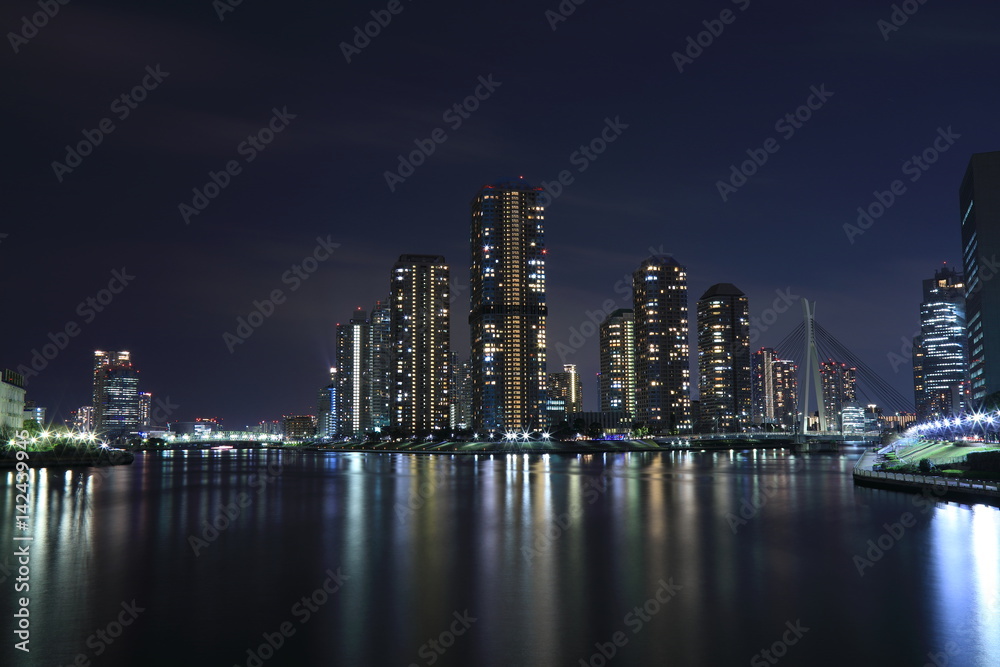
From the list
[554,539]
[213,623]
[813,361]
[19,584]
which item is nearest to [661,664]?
[213,623]

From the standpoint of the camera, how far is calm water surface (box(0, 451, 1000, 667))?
839 inches

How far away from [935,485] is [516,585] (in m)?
44.2

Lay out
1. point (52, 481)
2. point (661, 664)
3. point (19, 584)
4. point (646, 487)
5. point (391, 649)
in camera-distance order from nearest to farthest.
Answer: point (661, 664)
point (391, 649)
point (19, 584)
point (646, 487)
point (52, 481)

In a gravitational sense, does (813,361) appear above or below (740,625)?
above

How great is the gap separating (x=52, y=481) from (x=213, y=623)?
→ 78.7 meters

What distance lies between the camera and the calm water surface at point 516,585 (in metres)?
21.3

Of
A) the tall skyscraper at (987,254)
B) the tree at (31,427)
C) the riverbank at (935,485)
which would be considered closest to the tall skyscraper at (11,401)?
the tree at (31,427)

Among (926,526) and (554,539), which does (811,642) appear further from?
(926,526)

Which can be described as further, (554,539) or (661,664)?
(554,539)

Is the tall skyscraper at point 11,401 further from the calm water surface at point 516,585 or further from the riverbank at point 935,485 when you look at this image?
the riverbank at point 935,485

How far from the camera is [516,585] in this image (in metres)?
29.6

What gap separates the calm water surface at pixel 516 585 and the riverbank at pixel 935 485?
7.70ft

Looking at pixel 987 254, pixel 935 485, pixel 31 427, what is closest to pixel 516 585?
pixel 935 485

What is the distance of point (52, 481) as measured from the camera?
90.0 metres
